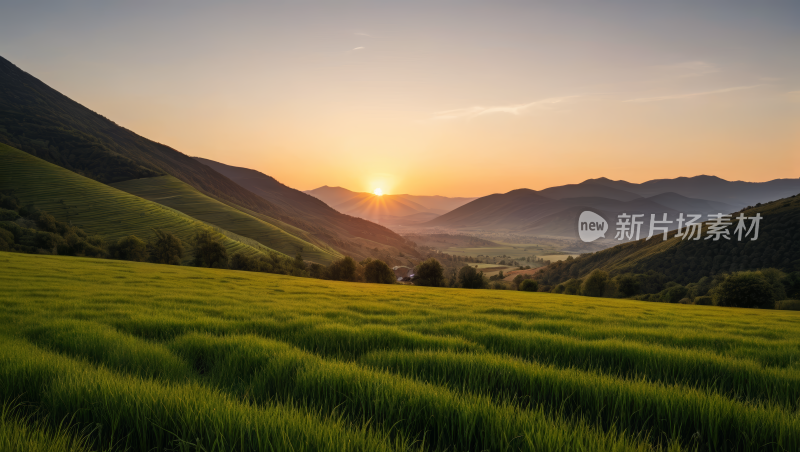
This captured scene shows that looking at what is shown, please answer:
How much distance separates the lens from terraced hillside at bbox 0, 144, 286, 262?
102188 millimetres

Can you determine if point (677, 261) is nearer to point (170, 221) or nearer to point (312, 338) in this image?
point (312, 338)

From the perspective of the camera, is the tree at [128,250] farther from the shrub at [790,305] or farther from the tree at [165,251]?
the shrub at [790,305]

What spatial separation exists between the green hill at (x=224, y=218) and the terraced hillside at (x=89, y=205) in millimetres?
35960

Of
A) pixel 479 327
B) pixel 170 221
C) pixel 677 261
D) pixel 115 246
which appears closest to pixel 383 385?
pixel 479 327

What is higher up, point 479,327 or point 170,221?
point 479,327

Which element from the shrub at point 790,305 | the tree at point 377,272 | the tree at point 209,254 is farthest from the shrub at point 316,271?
the shrub at point 790,305

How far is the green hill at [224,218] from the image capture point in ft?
503

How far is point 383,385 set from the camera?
2869 mm

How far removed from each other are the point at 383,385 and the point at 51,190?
6384 inches

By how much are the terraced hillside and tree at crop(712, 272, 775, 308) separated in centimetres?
10584

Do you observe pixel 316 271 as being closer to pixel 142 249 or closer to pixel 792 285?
pixel 142 249

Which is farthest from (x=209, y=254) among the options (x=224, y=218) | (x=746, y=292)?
(x=224, y=218)

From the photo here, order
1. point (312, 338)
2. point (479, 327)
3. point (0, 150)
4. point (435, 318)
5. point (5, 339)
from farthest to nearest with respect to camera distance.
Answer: point (0, 150) < point (435, 318) < point (479, 327) < point (312, 338) < point (5, 339)

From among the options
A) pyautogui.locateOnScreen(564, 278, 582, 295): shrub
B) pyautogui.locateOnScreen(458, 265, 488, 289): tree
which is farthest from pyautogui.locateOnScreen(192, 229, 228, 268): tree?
pyautogui.locateOnScreen(564, 278, 582, 295): shrub
